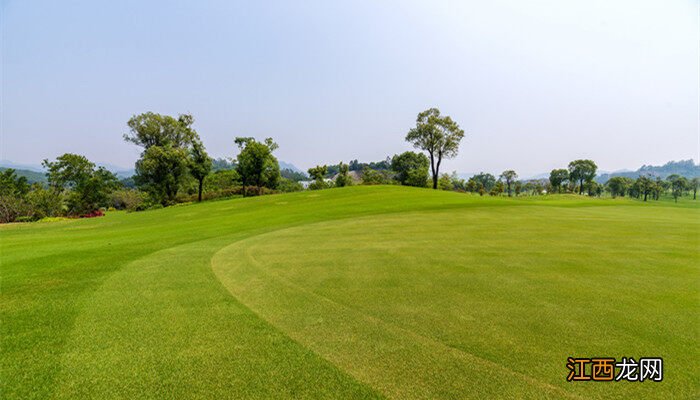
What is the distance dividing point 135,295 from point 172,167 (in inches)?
1866

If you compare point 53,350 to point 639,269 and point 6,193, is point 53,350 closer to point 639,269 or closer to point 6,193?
point 639,269

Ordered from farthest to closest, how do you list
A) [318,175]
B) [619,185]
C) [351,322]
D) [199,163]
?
1. [619,185]
2. [318,175]
3. [199,163]
4. [351,322]

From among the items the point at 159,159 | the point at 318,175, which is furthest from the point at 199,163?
the point at 318,175

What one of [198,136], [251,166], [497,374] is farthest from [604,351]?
[198,136]

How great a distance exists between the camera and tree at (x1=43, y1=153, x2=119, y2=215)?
4053 centimetres

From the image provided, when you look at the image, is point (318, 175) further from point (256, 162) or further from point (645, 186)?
point (645, 186)

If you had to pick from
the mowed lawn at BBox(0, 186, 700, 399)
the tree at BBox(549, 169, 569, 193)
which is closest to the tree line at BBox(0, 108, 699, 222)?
the mowed lawn at BBox(0, 186, 700, 399)

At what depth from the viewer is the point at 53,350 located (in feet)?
12.8

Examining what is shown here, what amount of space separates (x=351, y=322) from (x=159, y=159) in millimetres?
50505

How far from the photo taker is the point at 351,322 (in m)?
4.55

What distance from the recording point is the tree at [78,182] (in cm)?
4053

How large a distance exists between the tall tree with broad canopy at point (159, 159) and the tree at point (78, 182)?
5.07 metres

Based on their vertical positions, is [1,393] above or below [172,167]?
below

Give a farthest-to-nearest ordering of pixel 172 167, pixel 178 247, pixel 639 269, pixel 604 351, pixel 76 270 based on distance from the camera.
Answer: pixel 172 167
pixel 178 247
pixel 76 270
pixel 639 269
pixel 604 351
